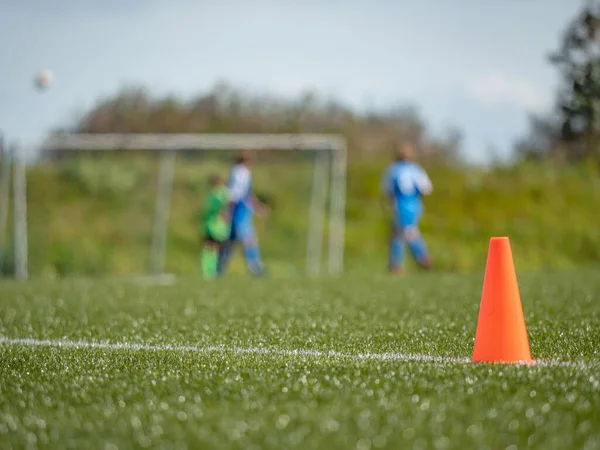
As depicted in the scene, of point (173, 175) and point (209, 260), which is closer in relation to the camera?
point (209, 260)

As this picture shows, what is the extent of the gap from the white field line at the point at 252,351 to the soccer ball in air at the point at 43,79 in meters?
13.1

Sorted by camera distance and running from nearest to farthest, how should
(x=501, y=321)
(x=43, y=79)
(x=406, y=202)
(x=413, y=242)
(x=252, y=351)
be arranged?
(x=501, y=321), (x=252, y=351), (x=413, y=242), (x=406, y=202), (x=43, y=79)

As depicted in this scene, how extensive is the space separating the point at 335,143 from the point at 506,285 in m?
16.0

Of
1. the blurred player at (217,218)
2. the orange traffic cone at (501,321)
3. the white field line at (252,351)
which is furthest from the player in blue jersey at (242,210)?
the orange traffic cone at (501,321)

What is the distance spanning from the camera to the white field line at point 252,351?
5.49 meters

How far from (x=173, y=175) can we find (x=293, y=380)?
15.9 metres

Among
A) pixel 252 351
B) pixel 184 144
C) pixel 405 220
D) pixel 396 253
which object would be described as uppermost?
pixel 184 144

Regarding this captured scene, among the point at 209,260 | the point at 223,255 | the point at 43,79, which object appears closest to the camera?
the point at 223,255

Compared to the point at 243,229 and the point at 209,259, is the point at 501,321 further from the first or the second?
the point at 209,259

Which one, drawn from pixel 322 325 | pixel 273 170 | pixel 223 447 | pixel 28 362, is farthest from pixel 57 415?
pixel 273 170

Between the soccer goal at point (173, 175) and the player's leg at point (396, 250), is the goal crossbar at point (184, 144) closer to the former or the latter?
the soccer goal at point (173, 175)

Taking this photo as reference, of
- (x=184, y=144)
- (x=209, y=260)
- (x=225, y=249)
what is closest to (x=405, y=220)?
(x=225, y=249)

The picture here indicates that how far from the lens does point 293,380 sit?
15.9 feet

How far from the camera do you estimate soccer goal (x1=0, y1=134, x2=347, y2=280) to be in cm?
1958
